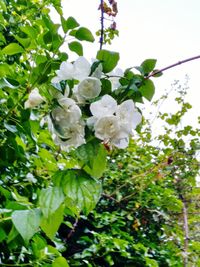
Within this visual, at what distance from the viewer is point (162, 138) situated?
2.78m

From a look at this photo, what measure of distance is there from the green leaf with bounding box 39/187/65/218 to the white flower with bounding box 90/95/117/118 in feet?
0.40

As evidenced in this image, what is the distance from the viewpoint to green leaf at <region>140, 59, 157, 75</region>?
583 mm

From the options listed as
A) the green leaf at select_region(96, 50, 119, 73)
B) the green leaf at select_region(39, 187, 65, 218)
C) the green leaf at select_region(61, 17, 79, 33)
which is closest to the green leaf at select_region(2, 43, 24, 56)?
the green leaf at select_region(61, 17, 79, 33)

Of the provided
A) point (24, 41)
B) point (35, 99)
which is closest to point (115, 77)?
point (35, 99)

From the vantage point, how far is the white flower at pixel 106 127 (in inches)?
19.9

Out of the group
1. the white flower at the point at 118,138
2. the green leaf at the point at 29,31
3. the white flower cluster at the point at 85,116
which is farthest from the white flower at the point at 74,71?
the green leaf at the point at 29,31

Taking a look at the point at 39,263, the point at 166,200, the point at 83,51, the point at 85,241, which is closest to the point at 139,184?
the point at 166,200

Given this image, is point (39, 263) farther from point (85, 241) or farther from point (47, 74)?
point (85, 241)

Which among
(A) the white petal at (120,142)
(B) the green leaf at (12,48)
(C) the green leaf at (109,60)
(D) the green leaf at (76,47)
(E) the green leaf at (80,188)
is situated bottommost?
(E) the green leaf at (80,188)

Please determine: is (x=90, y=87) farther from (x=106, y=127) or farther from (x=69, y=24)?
(x=69, y=24)

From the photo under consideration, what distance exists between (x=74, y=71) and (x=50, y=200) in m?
0.20

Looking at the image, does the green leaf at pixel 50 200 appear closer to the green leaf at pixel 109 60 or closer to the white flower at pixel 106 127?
the white flower at pixel 106 127

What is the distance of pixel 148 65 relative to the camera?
58 centimetres

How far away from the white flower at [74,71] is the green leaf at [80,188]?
0.47 feet
